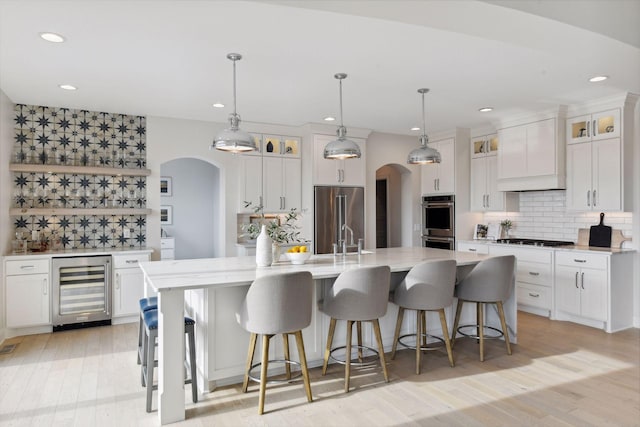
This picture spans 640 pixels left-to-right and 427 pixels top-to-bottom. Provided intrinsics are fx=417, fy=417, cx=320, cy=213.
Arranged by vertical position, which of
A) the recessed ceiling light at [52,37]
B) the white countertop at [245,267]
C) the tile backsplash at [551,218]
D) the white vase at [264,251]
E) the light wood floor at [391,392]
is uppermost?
the recessed ceiling light at [52,37]

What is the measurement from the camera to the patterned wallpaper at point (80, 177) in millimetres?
5043

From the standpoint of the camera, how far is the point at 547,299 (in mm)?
5156

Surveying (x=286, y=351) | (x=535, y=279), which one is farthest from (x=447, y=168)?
(x=286, y=351)

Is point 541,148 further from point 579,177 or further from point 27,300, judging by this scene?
point 27,300

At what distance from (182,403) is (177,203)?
6.25 metres

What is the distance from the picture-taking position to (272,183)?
614 cm

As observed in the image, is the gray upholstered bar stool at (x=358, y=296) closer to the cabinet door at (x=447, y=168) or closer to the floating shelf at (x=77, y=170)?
the floating shelf at (x=77, y=170)

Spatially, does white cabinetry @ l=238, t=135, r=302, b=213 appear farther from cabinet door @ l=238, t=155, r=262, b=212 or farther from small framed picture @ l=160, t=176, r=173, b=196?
small framed picture @ l=160, t=176, r=173, b=196

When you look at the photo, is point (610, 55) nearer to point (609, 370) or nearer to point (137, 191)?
point (609, 370)

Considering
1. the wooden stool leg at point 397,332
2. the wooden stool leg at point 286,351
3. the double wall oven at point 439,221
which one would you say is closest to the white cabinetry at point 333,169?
the double wall oven at point 439,221

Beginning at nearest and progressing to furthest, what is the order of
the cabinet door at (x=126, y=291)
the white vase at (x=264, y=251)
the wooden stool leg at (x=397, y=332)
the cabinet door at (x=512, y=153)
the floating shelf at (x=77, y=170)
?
the white vase at (x=264, y=251) → the wooden stool leg at (x=397, y=332) → the floating shelf at (x=77, y=170) → the cabinet door at (x=126, y=291) → the cabinet door at (x=512, y=153)

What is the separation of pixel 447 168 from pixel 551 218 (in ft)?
5.53

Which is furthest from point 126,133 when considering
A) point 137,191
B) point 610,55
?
point 610,55

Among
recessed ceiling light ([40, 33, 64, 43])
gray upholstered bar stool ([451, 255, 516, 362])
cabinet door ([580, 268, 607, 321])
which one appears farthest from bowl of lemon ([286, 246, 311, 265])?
cabinet door ([580, 268, 607, 321])
